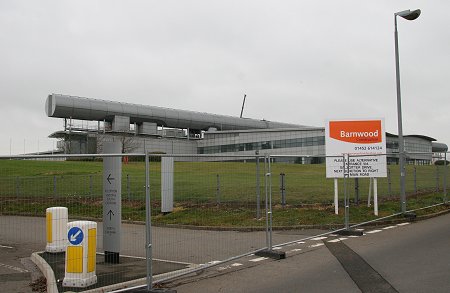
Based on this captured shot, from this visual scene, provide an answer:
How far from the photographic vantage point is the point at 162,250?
1004 cm

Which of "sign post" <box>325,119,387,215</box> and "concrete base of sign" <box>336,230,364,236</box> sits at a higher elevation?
"sign post" <box>325,119,387,215</box>

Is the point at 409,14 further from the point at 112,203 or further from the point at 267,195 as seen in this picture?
the point at 112,203

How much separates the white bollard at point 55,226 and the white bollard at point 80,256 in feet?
1.09

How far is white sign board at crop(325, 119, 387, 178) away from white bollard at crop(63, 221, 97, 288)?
356 inches

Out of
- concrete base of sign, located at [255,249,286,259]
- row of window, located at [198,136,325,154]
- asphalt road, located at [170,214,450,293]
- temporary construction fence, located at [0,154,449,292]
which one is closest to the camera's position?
asphalt road, located at [170,214,450,293]

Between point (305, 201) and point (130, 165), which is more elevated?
point (130, 165)

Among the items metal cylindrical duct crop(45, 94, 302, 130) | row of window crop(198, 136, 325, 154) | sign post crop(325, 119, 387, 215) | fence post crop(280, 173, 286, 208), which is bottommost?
fence post crop(280, 173, 286, 208)

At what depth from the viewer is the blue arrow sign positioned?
6.90 m

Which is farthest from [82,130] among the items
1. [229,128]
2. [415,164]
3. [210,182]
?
[210,182]

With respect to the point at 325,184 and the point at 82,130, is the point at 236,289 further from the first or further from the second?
the point at 82,130

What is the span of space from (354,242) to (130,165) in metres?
5.60

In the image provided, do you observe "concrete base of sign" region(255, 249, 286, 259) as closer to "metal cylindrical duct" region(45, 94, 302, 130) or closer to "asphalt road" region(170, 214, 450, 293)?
"asphalt road" region(170, 214, 450, 293)

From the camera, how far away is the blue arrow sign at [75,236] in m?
6.90

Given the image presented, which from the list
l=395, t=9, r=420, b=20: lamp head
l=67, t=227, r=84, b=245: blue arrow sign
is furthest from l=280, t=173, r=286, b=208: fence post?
l=67, t=227, r=84, b=245: blue arrow sign
